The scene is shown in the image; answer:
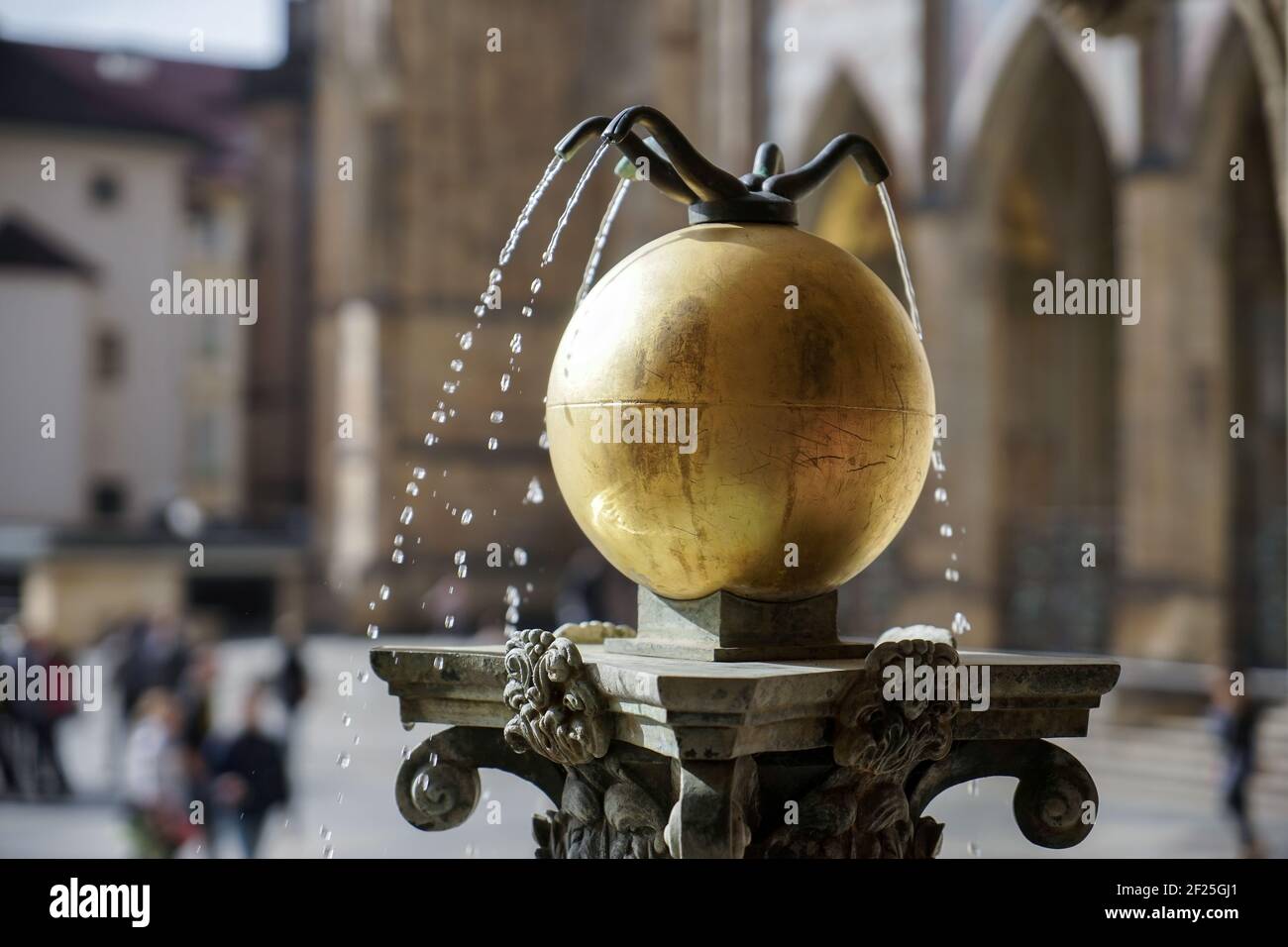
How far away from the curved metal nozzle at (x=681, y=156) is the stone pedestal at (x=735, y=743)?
1068 mm

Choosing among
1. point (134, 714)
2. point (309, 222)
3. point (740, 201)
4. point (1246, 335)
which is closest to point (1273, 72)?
point (740, 201)

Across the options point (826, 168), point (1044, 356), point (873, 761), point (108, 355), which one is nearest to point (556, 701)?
point (873, 761)

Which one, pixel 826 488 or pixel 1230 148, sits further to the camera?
pixel 1230 148

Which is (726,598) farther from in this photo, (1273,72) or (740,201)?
(1273,72)

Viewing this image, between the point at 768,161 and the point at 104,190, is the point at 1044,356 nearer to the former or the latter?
the point at 768,161

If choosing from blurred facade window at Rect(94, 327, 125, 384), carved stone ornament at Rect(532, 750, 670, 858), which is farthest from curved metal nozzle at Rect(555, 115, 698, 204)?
blurred facade window at Rect(94, 327, 125, 384)

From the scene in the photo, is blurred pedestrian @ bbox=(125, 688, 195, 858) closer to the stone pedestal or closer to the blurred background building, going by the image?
the blurred background building

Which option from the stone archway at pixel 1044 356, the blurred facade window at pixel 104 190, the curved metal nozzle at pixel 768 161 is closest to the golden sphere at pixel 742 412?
the curved metal nozzle at pixel 768 161

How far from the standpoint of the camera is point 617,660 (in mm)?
3572

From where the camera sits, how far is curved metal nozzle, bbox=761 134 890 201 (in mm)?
3938

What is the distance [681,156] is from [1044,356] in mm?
20721

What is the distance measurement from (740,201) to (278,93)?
43929 millimetres

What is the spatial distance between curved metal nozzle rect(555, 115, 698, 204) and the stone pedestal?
1075 millimetres
